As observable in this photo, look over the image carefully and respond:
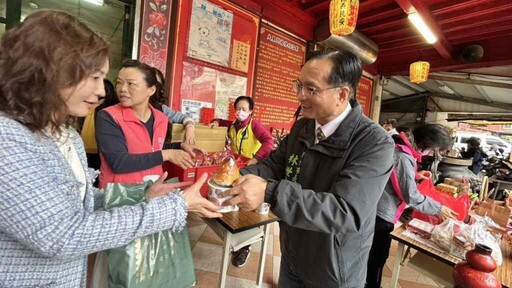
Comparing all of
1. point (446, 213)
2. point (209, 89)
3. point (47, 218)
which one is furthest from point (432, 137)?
point (209, 89)

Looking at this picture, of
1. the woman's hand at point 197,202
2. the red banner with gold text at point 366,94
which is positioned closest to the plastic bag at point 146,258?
the woman's hand at point 197,202

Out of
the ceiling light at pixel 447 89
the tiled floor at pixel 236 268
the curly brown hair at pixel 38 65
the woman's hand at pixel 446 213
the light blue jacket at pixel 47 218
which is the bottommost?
the tiled floor at pixel 236 268

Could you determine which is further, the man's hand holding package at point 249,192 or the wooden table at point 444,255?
the wooden table at point 444,255

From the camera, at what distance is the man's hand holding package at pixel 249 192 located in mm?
1015

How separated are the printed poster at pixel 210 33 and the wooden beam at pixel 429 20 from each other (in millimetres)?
2925

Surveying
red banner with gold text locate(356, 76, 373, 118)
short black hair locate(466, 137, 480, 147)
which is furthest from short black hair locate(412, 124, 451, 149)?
short black hair locate(466, 137, 480, 147)

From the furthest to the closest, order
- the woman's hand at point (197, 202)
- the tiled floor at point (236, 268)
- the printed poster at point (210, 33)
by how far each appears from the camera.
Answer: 1. the printed poster at point (210, 33)
2. the tiled floor at point (236, 268)
3. the woman's hand at point (197, 202)

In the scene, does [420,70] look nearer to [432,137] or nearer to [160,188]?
[432,137]

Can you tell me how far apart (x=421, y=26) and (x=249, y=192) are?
5.65 meters

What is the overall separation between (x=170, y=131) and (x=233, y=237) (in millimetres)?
1359

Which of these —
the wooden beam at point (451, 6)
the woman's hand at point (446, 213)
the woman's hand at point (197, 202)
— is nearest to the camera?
the woman's hand at point (197, 202)

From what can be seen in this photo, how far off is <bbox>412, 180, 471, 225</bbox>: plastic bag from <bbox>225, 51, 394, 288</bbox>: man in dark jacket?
1173 mm

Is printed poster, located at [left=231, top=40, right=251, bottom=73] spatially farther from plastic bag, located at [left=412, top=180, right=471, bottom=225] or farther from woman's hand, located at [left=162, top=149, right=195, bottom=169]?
plastic bag, located at [left=412, top=180, right=471, bottom=225]

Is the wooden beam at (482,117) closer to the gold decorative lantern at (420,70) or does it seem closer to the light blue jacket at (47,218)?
the gold decorative lantern at (420,70)
